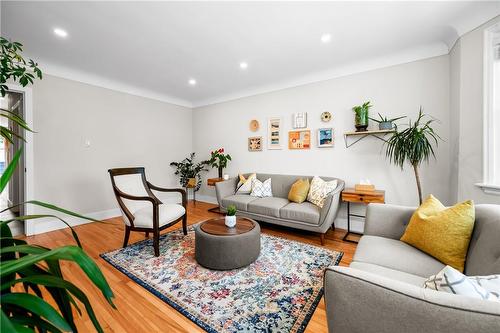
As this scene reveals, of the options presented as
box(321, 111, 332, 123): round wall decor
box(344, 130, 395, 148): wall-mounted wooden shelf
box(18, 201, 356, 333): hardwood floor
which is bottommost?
box(18, 201, 356, 333): hardwood floor

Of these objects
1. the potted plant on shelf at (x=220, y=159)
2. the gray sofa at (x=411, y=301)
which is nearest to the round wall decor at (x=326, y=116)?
the potted plant on shelf at (x=220, y=159)

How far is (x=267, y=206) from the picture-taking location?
10.6 ft

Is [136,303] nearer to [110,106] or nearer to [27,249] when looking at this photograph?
[27,249]

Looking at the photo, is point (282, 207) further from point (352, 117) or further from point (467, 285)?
point (467, 285)

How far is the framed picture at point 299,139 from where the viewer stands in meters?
3.72

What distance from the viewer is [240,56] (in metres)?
3.00

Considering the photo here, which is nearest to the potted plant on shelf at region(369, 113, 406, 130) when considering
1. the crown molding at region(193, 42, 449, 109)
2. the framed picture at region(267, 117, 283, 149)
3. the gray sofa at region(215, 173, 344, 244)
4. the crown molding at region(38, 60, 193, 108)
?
the crown molding at region(193, 42, 449, 109)

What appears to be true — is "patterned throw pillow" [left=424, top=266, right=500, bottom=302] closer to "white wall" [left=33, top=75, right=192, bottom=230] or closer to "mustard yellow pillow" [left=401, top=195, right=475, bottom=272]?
"mustard yellow pillow" [left=401, top=195, right=475, bottom=272]

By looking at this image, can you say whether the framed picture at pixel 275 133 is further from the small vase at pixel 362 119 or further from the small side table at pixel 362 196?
the small side table at pixel 362 196

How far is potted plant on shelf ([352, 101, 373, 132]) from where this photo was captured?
119 inches

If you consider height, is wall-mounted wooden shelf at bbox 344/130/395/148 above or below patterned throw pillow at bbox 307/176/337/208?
above

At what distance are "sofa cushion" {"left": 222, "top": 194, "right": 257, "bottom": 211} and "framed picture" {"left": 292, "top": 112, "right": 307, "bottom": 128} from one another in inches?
60.5

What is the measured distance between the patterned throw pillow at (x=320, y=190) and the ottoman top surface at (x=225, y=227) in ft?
3.72

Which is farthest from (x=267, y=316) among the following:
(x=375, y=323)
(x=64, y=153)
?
(x=64, y=153)
